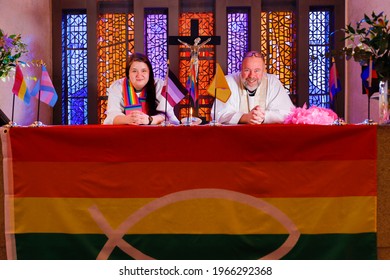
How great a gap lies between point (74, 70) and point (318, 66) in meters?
2.88

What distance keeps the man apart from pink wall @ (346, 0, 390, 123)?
3.94 feet

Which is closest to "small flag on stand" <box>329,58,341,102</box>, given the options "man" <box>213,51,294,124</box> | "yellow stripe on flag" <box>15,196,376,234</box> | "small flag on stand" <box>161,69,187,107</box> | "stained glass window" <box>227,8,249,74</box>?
"yellow stripe on flag" <box>15,196,376,234</box>

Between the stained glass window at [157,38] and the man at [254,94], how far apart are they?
5.70 feet

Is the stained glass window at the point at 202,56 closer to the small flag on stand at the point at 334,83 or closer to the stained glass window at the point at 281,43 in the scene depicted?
the stained glass window at the point at 281,43

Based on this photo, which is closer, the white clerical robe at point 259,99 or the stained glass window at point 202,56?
the white clerical robe at point 259,99

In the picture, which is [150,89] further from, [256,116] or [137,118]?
[256,116]

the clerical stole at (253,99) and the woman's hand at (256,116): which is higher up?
the clerical stole at (253,99)

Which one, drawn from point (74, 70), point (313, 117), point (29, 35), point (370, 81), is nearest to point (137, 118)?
point (313, 117)

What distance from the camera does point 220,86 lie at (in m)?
3.17

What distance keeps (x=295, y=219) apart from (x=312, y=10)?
13.6ft

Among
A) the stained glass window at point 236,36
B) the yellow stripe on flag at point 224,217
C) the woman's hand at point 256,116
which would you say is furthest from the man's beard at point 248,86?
the yellow stripe on flag at point 224,217

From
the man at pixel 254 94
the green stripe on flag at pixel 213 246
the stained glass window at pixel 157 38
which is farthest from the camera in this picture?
the stained glass window at pixel 157 38

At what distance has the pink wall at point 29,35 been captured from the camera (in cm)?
525

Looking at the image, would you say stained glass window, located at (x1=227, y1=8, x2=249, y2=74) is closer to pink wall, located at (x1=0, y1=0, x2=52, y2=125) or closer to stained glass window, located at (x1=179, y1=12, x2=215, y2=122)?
stained glass window, located at (x1=179, y1=12, x2=215, y2=122)
